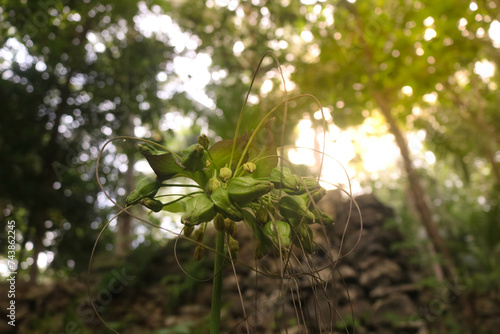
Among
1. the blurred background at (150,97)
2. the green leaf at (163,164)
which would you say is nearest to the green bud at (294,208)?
the green leaf at (163,164)

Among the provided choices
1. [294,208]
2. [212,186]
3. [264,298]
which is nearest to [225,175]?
[212,186]

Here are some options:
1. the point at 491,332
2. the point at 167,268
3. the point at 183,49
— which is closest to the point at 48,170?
the point at 167,268

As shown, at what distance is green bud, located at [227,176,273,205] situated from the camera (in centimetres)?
55

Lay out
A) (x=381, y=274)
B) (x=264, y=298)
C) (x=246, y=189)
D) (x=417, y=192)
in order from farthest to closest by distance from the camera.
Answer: (x=381, y=274), (x=264, y=298), (x=417, y=192), (x=246, y=189)

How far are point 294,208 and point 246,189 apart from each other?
11cm

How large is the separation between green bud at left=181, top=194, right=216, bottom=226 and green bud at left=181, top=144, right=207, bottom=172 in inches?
2.5

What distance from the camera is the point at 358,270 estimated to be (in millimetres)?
3709

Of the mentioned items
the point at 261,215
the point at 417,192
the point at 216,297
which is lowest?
the point at 216,297

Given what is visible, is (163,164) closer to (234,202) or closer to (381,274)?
(234,202)

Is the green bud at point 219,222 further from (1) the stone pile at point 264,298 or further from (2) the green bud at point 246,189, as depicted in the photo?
(1) the stone pile at point 264,298

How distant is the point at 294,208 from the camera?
60 cm

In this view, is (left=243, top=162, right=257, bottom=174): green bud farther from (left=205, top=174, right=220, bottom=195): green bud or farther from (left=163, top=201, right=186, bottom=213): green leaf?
(left=163, top=201, right=186, bottom=213): green leaf

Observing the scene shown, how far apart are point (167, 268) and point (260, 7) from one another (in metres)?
3.35

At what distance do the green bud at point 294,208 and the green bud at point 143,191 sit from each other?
0.81 feet
